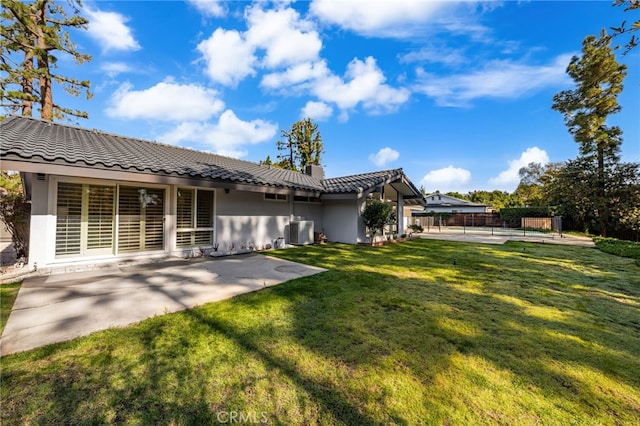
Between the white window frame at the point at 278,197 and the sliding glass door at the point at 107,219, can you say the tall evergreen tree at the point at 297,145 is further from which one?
the sliding glass door at the point at 107,219

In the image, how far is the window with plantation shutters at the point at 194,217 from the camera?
7598 mm

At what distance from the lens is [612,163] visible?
2009 cm

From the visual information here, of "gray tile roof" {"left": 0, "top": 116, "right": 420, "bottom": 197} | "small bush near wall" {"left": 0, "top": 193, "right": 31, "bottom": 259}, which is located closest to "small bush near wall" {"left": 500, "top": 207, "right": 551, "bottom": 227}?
"gray tile roof" {"left": 0, "top": 116, "right": 420, "bottom": 197}

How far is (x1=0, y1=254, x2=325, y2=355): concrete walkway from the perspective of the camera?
3.02m

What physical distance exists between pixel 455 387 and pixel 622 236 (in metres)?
26.8

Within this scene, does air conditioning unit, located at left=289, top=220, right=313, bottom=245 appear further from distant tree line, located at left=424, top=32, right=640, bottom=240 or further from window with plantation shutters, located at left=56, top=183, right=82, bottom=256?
distant tree line, located at left=424, top=32, right=640, bottom=240

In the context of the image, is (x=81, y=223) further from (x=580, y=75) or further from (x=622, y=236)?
(x=580, y=75)

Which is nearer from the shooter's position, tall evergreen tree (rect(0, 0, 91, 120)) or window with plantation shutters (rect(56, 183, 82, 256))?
window with plantation shutters (rect(56, 183, 82, 256))

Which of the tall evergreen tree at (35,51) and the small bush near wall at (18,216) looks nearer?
the small bush near wall at (18,216)

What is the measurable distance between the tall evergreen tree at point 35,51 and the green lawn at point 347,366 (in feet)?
49.0

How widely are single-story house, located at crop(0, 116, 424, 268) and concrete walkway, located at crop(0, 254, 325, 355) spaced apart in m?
0.98

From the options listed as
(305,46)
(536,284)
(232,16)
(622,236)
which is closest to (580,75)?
(622,236)

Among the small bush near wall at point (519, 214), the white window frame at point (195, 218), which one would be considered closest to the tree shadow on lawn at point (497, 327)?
the white window frame at point (195, 218)

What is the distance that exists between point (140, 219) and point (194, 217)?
54.5 inches
